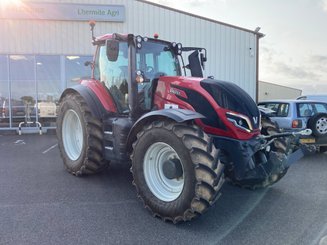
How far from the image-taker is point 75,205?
4074 mm

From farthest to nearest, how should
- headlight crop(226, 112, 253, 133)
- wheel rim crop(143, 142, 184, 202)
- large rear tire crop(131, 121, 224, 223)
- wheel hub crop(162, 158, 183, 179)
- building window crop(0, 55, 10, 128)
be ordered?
building window crop(0, 55, 10, 128)
headlight crop(226, 112, 253, 133)
wheel rim crop(143, 142, 184, 202)
wheel hub crop(162, 158, 183, 179)
large rear tire crop(131, 121, 224, 223)

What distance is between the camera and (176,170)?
11.6 feet

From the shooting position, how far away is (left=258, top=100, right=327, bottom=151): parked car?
716 centimetres

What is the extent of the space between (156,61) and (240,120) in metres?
1.77

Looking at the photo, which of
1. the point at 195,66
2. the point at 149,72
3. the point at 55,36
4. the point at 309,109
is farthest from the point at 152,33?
the point at 149,72

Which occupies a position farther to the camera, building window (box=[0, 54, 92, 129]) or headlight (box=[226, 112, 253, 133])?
building window (box=[0, 54, 92, 129])

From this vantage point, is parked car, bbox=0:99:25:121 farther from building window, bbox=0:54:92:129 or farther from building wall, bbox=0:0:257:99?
building wall, bbox=0:0:257:99

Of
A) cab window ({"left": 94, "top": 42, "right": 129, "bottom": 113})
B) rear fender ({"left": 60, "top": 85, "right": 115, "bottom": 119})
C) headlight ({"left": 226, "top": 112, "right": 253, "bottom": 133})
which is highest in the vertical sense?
cab window ({"left": 94, "top": 42, "right": 129, "bottom": 113})

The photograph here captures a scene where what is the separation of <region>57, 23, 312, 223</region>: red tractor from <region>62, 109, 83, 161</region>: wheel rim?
36cm

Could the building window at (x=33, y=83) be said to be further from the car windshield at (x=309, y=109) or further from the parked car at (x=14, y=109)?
the car windshield at (x=309, y=109)

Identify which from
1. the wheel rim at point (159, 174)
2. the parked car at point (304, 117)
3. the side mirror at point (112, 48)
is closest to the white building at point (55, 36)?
the parked car at point (304, 117)

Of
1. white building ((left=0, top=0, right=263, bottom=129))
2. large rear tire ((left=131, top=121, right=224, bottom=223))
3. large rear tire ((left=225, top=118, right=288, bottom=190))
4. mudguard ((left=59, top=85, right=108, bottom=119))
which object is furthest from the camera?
white building ((left=0, top=0, right=263, bottom=129))

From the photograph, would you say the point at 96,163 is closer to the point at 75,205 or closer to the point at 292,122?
the point at 75,205

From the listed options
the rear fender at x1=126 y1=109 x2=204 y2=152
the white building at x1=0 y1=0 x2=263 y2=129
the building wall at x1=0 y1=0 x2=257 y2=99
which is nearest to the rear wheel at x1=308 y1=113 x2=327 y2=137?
the rear fender at x1=126 y1=109 x2=204 y2=152
